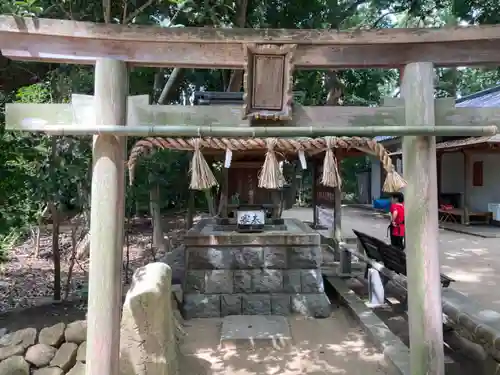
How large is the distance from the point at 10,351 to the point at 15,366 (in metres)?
0.21

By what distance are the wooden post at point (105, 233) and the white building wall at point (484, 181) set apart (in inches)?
580

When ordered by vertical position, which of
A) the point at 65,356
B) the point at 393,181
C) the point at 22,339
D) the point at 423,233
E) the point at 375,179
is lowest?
the point at 65,356

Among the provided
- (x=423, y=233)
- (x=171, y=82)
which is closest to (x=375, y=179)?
(x=171, y=82)

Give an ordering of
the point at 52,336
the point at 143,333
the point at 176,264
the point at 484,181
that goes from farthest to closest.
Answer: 1. the point at 484,181
2. the point at 176,264
3. the point at 52,336
4. the point at 143,333

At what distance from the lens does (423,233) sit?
3.39m

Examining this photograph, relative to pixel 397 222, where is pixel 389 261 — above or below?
below

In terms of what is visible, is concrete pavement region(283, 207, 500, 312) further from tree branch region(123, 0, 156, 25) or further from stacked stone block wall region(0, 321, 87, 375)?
tree branch region(123, 0, 156, 25)

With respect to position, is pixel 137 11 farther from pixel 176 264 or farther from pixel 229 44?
pixel 176 264

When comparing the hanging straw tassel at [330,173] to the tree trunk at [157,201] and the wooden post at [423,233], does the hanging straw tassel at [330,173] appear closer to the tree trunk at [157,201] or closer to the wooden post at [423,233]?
the wooden post at [423,233]

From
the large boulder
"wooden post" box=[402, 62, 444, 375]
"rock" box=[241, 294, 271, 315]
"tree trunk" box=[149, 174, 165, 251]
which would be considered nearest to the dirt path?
"rock" box=[241, 294, 271, 315]

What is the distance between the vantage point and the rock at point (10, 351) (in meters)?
3.99

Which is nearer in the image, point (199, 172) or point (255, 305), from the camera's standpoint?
point (199, 172)

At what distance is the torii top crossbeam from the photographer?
3201 millimetres

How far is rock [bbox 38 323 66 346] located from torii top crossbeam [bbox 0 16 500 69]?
2.70 m
